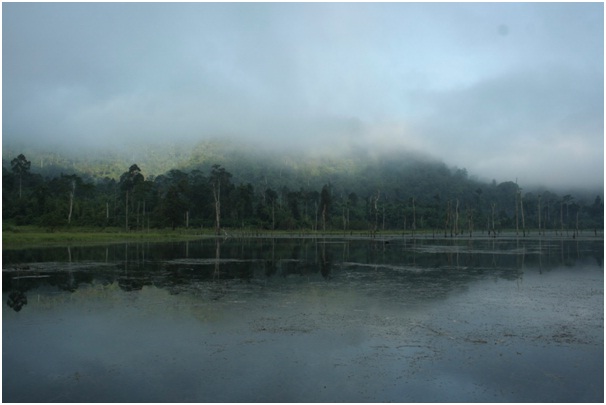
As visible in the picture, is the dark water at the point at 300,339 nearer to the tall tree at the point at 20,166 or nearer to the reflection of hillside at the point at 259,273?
the reflection of hillside at the point at 259,273

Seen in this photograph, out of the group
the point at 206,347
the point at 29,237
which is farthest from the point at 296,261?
the point at 29,237

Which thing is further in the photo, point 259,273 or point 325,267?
point 325,267

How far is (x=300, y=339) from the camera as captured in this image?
43.1 feet

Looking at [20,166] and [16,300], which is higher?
[20,166]

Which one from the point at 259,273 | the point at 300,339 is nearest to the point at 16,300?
the point at 300,339

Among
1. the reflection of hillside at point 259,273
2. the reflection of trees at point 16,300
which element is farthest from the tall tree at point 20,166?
the reflection of trees at point 16,300

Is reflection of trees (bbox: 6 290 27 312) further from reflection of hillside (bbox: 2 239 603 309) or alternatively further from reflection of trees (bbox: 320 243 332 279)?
reflection of trees (bbox: 320 243 332 279)

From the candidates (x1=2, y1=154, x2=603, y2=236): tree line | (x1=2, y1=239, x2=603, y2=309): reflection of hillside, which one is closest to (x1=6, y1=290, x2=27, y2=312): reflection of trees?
(x1=2, y1=239, x2=603, y2=309): reflection of hillside

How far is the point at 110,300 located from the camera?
18.7 metres

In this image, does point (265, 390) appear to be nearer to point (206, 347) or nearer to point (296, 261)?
point (206, 347)

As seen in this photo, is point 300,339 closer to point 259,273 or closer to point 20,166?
point 259,273

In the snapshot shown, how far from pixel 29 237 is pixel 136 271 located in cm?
3543

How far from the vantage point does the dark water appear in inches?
380

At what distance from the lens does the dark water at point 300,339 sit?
9.64 m
